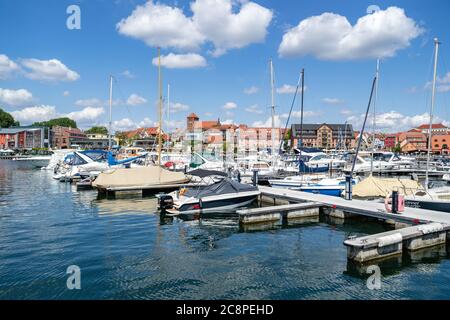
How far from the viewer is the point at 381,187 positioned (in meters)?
22.7

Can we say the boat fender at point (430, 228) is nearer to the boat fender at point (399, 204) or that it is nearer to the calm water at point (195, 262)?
the calm water at point (195, 262)

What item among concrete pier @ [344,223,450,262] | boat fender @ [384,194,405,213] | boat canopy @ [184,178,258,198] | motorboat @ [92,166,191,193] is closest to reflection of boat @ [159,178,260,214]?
boat canopy @ [184,178,258,198]

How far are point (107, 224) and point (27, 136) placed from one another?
169 metres

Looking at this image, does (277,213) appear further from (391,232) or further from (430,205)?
(430,205)

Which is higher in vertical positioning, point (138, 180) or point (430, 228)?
point (138, 180)

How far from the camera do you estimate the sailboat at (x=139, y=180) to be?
101 feet

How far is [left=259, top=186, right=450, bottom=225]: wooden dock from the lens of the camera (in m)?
16.6

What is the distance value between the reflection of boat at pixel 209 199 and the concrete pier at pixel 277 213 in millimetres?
3046

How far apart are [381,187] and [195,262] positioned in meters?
15.0

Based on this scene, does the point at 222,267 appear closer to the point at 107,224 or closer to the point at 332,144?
the point at 107,224

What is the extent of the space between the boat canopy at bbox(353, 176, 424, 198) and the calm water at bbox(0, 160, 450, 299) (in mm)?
3929

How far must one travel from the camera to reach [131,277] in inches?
440

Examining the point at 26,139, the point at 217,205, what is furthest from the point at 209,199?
the point at 26,139
